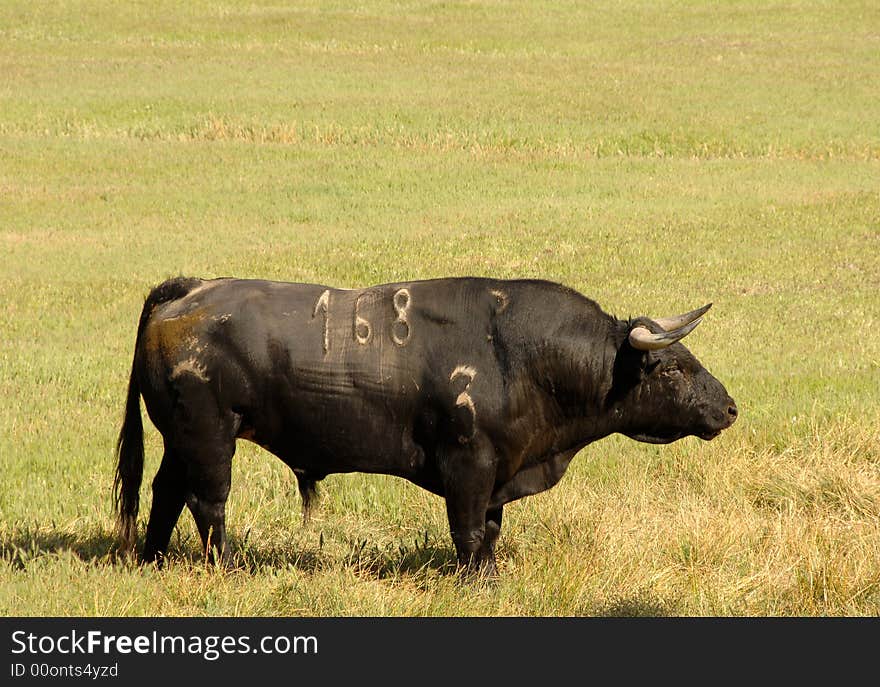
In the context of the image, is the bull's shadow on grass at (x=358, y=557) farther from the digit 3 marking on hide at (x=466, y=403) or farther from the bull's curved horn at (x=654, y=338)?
the bull's curved horn at (x=654, y=338)

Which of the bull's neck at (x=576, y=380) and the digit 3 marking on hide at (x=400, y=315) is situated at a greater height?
the digit 3 marking on hide at (x=400, y=315)

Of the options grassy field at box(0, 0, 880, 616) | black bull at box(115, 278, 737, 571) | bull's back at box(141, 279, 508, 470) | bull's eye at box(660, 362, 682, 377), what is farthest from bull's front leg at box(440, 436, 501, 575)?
bull's eye at box(660, 362, 682, 377)

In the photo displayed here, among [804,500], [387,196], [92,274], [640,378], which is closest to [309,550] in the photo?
[640,378]

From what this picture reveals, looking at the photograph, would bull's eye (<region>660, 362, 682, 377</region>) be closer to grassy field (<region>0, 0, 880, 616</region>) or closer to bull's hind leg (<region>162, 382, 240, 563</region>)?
grassy field (<region>0, 0, 880, 616</region>)

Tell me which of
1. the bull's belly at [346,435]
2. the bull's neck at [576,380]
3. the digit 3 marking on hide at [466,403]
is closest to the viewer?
the digit 3 marking on hide at [466,403]

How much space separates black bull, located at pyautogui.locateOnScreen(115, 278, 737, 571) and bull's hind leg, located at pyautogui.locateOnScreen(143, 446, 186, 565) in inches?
8.9

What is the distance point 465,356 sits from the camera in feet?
24.9

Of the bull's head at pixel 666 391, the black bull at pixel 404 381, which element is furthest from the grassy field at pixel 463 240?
the bull's head at pixel 666 391

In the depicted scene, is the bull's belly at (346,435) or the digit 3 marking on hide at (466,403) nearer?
the digit 3 marking on hide at (466,403)

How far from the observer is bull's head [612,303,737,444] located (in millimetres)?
→ 7910

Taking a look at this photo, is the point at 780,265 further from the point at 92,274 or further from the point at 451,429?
the point at 451,429

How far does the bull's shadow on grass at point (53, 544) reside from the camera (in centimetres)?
792

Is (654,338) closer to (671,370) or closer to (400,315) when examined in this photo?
(671,370)

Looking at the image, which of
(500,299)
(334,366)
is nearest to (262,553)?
(334,366)
